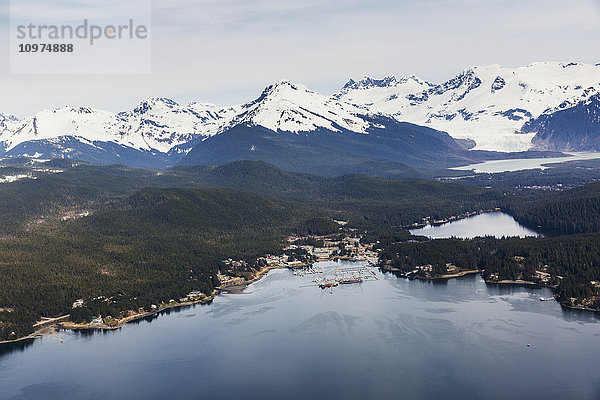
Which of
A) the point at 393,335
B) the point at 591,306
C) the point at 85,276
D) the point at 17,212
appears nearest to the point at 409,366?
the point at 393,335

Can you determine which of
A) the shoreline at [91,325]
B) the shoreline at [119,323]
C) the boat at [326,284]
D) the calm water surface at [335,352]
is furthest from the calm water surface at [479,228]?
the shoreline at [119,323]

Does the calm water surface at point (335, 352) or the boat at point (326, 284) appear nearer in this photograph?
the calm water surface at point (335, 352)

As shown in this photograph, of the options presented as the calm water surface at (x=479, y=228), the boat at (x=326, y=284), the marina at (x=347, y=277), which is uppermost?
the calm water surface at (x=479, y=228)

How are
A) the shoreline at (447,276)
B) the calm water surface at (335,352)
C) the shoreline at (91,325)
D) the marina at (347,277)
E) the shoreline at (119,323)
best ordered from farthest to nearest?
1. the shoreline at (447,276)
2. the marina at (347,277)
3. the shoreline at (119,323)
4. the shoreline at (91,325)
5. the calm water surface at (335,352)

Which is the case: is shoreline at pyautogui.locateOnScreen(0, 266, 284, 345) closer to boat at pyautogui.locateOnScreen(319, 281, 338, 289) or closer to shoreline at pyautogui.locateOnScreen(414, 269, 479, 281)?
boat at pyautogui.locateOnScreen(319, 281, 338, 289)

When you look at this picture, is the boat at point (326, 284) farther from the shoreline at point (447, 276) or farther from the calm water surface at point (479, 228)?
the calm water surface at point (479, 228)

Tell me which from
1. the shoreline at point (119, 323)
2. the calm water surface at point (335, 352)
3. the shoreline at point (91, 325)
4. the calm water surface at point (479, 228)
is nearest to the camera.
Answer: the calm water surface at point (335, 352)
